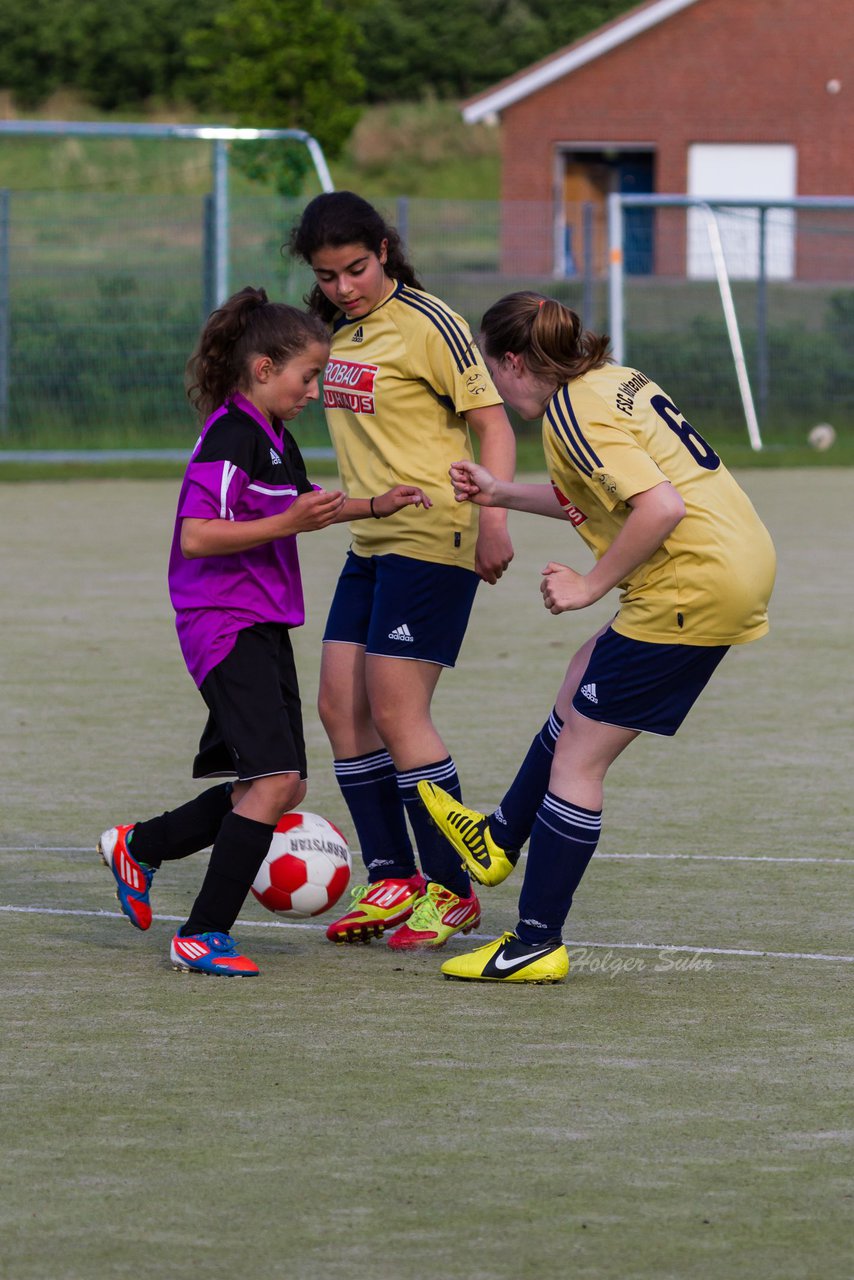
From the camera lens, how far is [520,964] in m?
5.15

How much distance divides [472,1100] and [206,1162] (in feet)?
1.99

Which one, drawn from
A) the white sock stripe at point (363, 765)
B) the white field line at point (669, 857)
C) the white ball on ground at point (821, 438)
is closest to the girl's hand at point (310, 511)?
the white sock stripe at point (363, 765)

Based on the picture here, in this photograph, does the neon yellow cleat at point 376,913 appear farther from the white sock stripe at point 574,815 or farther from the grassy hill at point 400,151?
the grassy hill at point 400,151

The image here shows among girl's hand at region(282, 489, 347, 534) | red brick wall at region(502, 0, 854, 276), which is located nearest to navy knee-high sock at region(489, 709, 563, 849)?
girl's hand at region(282, 489, 347, 534)

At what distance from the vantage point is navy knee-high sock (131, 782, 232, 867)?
5484 millimetres

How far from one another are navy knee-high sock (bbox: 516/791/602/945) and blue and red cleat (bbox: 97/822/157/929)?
38.1 inches

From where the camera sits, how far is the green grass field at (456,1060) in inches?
137

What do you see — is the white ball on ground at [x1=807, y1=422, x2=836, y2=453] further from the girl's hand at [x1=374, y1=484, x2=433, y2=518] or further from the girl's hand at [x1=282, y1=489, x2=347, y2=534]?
the girl's hand at [x1=282, y1=489, x2=347, y2=534]

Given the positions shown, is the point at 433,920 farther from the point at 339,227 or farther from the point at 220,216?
the point at 220,216

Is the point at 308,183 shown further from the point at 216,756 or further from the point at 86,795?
the point at 216,756

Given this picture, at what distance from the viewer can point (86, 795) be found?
7312 mm

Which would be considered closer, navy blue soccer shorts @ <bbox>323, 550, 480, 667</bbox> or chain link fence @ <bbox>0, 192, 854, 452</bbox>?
navy blue soccer shorts @ <bbox>323, 550, 480, 667</bbox>

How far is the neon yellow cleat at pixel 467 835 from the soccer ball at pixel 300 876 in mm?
354

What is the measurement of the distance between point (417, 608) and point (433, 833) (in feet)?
1.93
